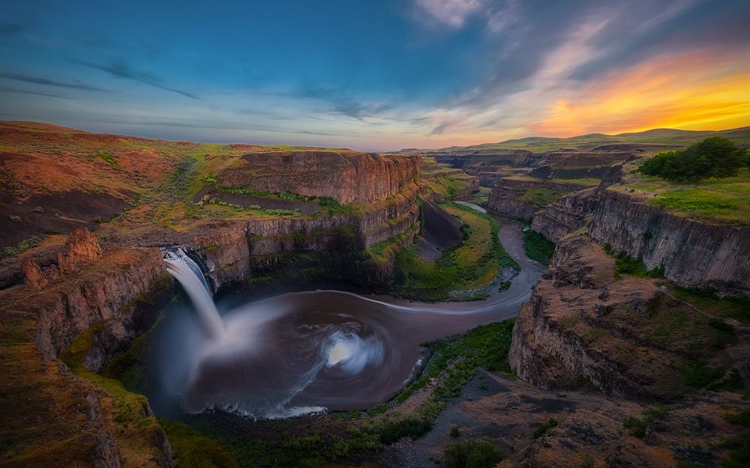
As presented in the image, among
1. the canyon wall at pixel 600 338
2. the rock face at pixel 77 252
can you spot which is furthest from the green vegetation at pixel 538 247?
the rock face at pixel 77 252

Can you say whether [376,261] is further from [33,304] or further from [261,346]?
[33,304]

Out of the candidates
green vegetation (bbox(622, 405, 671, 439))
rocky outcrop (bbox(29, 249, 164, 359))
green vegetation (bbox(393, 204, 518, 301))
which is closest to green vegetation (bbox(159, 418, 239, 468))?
rocky outcrop (bbox(29, 249, 164, 359))

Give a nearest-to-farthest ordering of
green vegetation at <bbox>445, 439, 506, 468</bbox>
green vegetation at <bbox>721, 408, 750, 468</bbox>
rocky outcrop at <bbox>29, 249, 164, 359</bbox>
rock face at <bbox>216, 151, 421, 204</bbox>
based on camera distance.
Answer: green vegetation at <bbox>721, 408, 750, 468</bbox> < green vegetation at <bbox>445, 439, 506, 468</bbox> < rocky outcrop at <bbox>29, 249, 164, 359</bbox> < rock face at <bbox>216, 151, 421, 204</bbox>

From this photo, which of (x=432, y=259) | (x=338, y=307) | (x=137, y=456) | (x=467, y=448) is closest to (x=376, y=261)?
(x=338, y=307)

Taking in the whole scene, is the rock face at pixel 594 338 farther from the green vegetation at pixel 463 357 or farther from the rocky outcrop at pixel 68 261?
the rocky outcrop at pixel 68 261

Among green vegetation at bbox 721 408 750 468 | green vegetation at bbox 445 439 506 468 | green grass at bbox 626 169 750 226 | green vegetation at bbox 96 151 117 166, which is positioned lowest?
green vegetation at bbox 445 439 506 468

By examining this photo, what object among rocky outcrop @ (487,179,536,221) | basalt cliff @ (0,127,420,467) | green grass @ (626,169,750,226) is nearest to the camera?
basalt cliff @ (0,127,420,467)

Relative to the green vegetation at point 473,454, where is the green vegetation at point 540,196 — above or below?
above

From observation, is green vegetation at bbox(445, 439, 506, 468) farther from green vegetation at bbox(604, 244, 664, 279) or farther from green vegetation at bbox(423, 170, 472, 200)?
green vegetation at bbox(423, 170, 472, 200)
